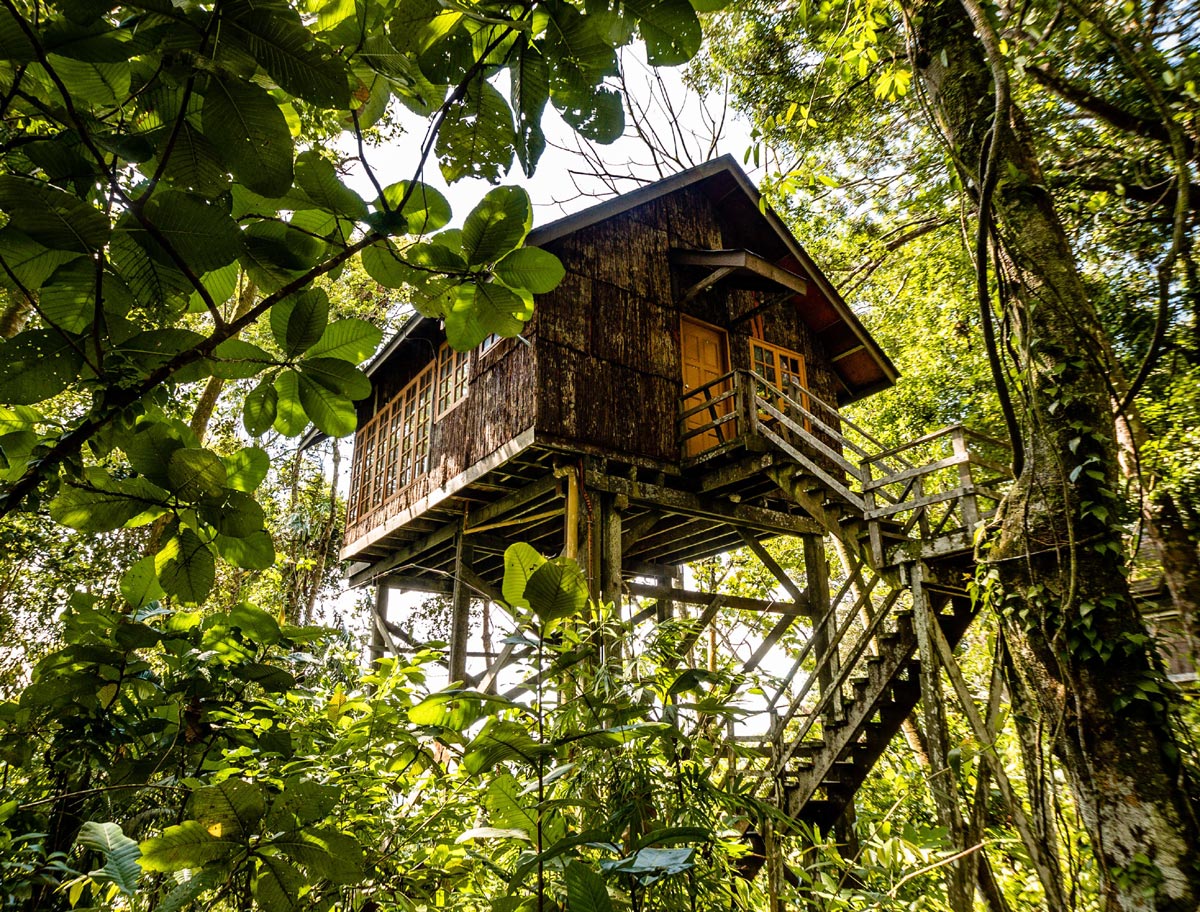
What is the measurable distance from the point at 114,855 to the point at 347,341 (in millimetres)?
798

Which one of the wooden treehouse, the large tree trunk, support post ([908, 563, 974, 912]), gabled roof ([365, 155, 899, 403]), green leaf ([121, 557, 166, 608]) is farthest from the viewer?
gabled roof ([365, 155, 899, 403])

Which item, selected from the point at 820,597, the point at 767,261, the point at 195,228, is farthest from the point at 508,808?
the point at 767,261

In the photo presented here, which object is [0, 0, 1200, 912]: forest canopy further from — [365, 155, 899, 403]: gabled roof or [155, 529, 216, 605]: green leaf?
[365, 155, 899, 403]: gabled roof

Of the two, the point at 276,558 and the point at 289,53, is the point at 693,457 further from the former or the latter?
the point at 289,53

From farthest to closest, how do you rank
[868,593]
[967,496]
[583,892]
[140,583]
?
1. [868,593]
2. [967,496]
3. [140,583]
4. [583,892]

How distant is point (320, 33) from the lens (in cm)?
84

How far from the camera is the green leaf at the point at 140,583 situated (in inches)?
46.2

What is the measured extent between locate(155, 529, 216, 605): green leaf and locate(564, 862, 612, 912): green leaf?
0.63 metres

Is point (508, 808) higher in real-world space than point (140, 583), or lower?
lower

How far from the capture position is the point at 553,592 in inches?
39.7

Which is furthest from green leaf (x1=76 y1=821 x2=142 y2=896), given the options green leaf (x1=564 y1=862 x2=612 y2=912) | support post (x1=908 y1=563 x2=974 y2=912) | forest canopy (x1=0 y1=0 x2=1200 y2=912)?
support post (x1=908 y1=563 x2=974 y2=912)

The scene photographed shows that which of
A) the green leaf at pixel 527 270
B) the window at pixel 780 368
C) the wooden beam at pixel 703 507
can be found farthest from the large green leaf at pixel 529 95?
the window at pixel 780 368

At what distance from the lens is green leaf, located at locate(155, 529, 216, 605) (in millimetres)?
964

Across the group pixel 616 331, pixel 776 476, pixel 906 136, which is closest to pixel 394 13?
pixel 776 476
